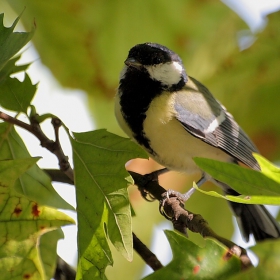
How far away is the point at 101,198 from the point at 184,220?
0.25 m

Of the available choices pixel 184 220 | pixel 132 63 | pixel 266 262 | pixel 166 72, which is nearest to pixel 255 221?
pixel 166 72

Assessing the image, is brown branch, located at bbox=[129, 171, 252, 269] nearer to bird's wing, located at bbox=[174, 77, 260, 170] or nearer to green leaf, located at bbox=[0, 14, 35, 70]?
bird's wing, located at bbox=[174, 77, 260, 170]

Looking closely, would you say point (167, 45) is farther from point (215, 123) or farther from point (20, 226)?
point (20, 226)

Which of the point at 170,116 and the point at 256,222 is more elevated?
the point at 170,116

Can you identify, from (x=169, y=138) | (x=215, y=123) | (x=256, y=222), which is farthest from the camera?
(x=256, y=222)

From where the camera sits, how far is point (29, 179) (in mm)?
1373

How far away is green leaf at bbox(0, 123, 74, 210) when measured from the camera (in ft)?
4.47

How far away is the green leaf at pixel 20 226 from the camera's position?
1026 mm

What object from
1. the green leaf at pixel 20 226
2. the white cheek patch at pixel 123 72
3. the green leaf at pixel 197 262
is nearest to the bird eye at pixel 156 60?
the white cheek patch at pixel 123 72

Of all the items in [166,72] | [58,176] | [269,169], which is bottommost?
[58,176]

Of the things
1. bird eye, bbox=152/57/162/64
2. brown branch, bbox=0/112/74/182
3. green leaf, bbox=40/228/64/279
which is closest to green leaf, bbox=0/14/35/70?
brown branch, bbox=0/112/74/182

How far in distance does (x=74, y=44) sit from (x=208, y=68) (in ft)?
1.81

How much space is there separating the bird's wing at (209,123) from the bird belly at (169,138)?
0.03m

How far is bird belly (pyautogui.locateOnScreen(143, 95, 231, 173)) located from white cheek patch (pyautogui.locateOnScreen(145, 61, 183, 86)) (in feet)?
0.27
